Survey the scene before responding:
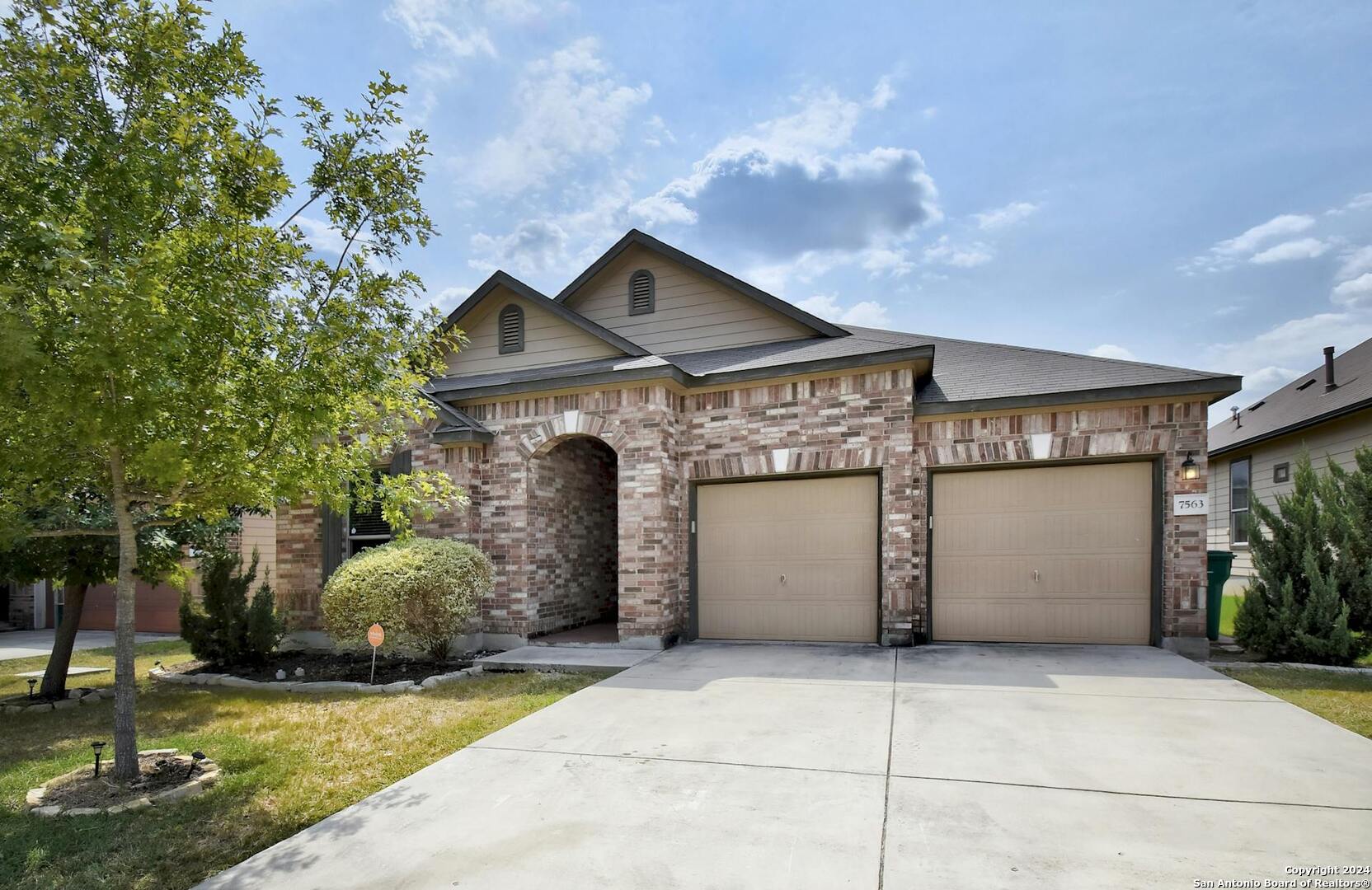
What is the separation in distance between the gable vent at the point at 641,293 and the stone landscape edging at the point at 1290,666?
986cm

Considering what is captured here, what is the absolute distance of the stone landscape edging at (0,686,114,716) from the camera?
7.51 m

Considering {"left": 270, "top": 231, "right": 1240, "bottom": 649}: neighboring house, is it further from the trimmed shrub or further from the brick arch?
the trimmed shrub

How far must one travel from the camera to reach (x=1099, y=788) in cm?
423

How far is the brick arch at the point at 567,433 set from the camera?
9.74 meters

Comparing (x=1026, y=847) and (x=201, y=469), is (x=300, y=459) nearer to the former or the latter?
(x=201, y=469)

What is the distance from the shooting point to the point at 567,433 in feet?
32.7

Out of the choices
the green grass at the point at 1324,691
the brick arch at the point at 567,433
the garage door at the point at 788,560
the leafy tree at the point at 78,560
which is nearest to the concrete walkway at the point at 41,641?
the leafy tree at the point at 78,560

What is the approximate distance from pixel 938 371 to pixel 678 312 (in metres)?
4.72

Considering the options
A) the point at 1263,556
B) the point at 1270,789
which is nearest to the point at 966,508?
the point at 1263,556

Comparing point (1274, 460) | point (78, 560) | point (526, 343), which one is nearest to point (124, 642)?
point (78, 560)

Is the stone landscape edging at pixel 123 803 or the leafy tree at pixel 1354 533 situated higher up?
the leafy tree at pixel 1354 533

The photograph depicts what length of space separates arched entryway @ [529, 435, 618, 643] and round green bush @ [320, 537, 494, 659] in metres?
1.42

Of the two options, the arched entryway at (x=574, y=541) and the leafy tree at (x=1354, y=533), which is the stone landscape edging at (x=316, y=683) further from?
the leafy tree at (x=1354, y=533)

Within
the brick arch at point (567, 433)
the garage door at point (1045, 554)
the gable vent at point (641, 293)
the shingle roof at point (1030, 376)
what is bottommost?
the garage door at point (1045, 554)
